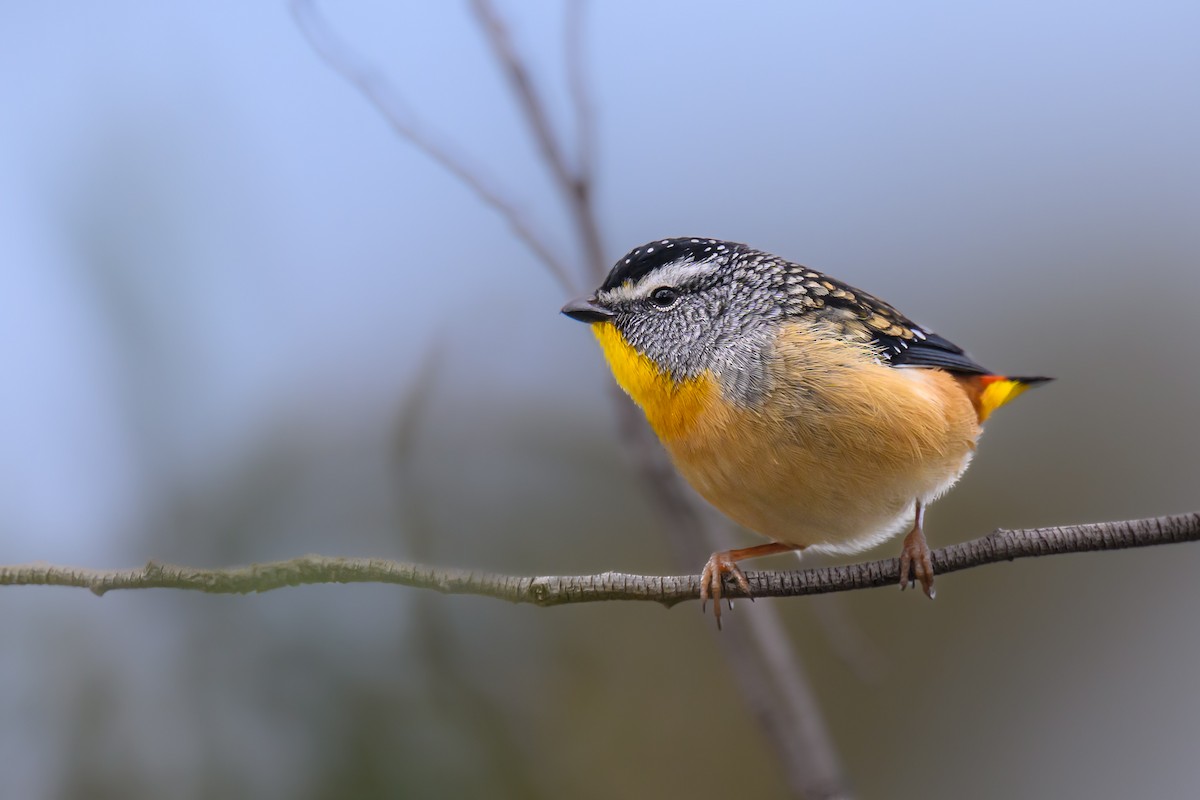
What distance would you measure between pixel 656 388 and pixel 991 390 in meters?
1.58

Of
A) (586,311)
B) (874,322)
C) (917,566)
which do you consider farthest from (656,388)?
(917,566)

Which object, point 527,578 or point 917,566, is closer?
point 527,578

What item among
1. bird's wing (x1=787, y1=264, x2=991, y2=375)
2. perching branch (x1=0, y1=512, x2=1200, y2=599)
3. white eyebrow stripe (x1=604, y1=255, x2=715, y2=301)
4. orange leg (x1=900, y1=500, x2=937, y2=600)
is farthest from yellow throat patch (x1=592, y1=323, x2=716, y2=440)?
perching branch (x1=0, y1=512, x2=1200, y2=599)

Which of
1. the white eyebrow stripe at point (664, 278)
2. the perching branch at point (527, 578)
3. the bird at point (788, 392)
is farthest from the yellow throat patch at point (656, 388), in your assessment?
the perching branch at point (527, 578)

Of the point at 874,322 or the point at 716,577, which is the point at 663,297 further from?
the point at 716,577

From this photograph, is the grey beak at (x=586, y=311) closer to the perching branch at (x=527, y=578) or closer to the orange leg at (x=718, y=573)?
the orange leg at (x=718, y=573)

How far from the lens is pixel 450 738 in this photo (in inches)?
133

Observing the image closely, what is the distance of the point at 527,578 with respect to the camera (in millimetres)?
3020

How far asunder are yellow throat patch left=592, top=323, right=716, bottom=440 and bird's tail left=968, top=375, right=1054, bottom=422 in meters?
1.38

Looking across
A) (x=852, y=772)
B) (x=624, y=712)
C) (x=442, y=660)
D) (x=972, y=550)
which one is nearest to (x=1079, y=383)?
(x=852, y=772)

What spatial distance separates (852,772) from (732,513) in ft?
8.75

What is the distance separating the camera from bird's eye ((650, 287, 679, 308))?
4.38 m

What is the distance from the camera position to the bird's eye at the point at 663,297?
14.4ft

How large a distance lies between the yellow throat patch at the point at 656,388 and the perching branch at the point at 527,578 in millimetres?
1017
